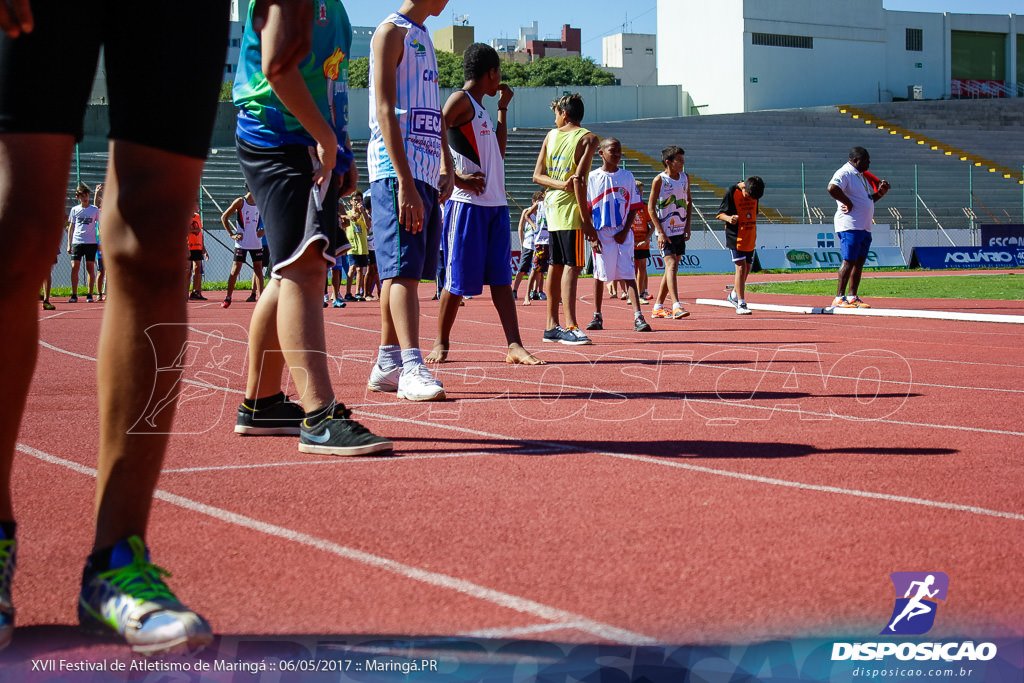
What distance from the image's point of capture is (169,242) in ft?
7.27

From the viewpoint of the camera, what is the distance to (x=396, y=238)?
567 centimetres

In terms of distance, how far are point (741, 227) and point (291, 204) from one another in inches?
395

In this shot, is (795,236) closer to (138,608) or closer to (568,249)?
(568,249)

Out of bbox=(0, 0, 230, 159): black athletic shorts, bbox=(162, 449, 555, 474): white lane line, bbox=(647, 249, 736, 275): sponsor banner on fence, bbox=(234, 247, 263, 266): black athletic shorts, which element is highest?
bbox=(0, 0, 230, 159): black athletic shorts

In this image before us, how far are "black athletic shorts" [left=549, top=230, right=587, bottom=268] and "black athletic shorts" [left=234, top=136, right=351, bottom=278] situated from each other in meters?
5.13

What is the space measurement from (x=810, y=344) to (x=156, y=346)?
25.4ft

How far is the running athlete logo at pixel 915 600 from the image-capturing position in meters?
2.19

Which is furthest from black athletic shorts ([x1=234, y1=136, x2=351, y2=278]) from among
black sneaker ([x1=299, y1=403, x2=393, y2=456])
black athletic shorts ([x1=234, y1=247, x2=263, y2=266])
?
Answer: black athletic shorts ([x1=234, y1=247, x2=263, y2=266])

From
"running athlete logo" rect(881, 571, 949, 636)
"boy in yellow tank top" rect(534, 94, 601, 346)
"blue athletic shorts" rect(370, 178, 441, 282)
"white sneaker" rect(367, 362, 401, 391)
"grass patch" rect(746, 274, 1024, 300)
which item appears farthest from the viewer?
"grass patch" rect(746, 274, 1024, 300)

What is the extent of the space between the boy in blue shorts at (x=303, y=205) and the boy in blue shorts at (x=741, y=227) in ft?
31.1

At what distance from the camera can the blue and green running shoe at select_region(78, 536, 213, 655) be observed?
1.96m

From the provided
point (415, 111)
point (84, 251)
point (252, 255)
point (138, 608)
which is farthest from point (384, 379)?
point (84, 251)

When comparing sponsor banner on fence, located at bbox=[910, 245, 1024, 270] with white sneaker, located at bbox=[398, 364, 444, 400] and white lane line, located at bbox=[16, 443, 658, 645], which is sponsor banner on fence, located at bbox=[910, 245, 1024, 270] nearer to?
white sneaker, located at bbox=[398, 364, 444, 400]

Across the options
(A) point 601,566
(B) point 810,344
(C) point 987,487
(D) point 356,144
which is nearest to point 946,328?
A: (B) point 810,344
